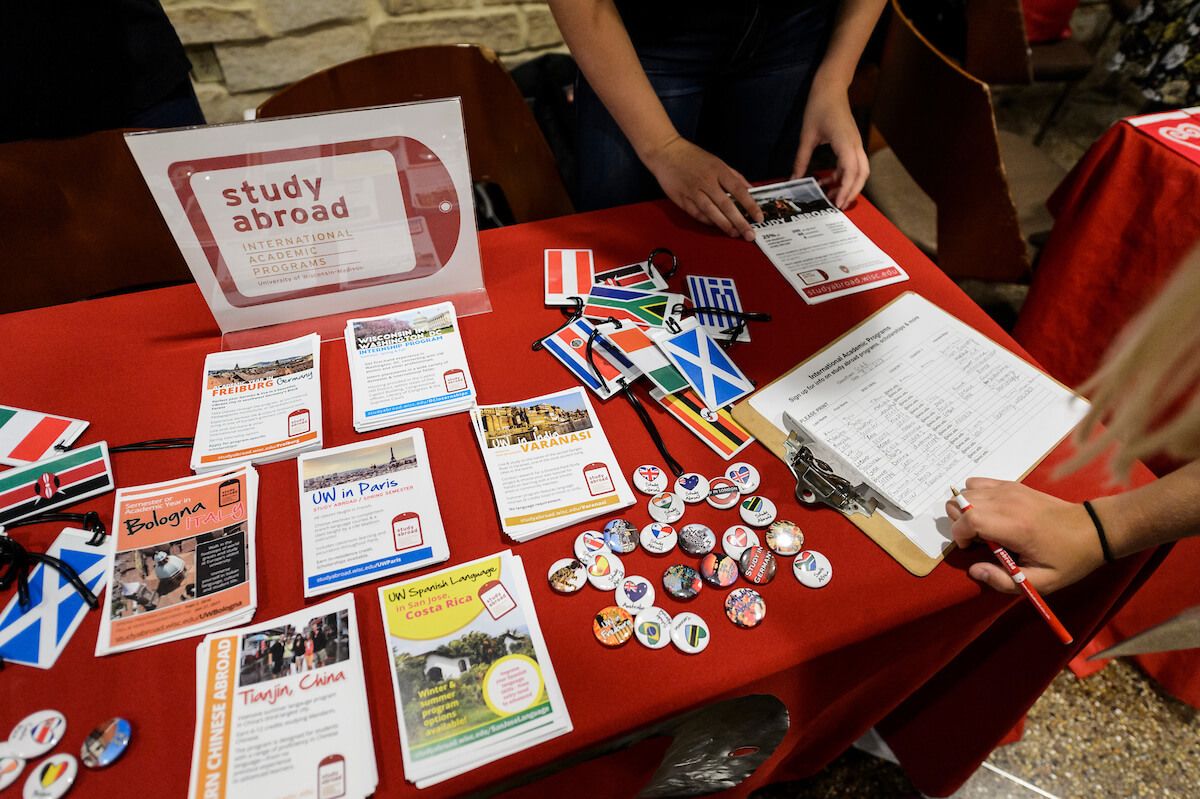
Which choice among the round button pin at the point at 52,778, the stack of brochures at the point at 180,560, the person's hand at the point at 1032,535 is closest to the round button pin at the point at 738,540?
the person's hand at the point at 1032,535

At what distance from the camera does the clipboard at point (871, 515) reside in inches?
28.3

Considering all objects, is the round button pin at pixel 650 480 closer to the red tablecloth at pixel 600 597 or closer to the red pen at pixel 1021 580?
the red tablecloth at pixel 600 597

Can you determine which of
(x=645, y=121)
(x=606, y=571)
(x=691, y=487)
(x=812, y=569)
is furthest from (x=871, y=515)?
(x=645, y=121)

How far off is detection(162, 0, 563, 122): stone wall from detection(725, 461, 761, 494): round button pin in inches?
76.4

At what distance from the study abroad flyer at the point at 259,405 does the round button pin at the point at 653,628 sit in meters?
0.46

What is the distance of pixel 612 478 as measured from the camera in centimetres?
77

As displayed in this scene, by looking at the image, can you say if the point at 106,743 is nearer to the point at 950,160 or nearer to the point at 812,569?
the point at 812,569

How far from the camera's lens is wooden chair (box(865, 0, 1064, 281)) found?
4.37 feet

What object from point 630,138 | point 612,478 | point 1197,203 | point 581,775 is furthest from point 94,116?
point 1197,203

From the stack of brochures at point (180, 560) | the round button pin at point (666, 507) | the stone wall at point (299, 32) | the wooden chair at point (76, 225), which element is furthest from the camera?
the stone wall at point (299, 32)

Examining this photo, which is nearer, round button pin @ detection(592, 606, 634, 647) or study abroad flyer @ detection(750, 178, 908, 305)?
round button pin @ detection(592, 606, 634, 647)

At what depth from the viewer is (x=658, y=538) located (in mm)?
716

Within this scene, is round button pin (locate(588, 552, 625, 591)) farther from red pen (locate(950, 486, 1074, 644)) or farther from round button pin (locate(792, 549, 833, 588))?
red pen (locate(950, 486, 1074, 644))

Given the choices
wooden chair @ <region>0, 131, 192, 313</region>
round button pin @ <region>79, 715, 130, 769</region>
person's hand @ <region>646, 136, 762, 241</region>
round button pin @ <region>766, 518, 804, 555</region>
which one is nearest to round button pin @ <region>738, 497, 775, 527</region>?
round button pin @ <region>766, 518, 804, 555</region>
